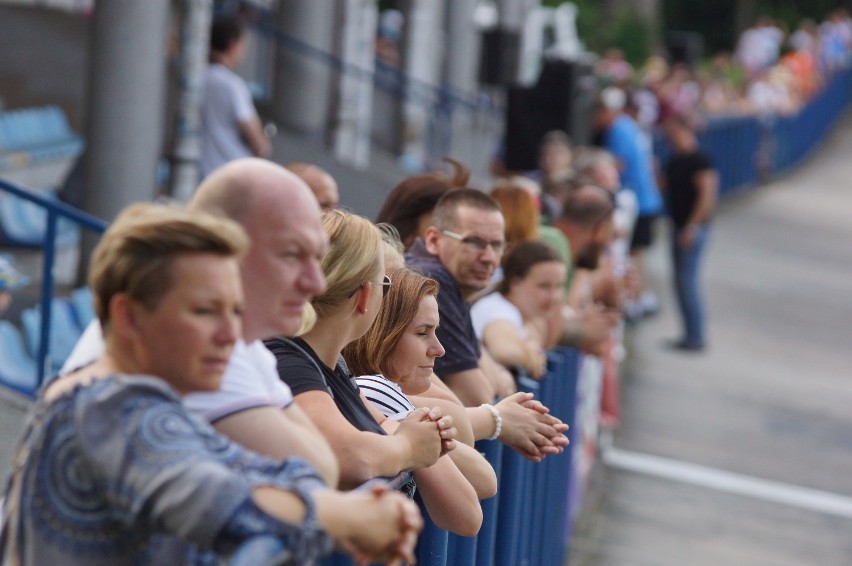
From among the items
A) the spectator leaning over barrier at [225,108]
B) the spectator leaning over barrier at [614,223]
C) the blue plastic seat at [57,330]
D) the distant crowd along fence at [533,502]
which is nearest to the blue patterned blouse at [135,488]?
the distant crowd along fence at [533,502]

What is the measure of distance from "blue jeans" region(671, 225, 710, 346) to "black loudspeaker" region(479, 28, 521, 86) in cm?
413

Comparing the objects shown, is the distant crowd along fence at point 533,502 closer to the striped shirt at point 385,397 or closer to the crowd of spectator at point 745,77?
the striped shirt at point 385,397

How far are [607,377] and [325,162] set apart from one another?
5114mm

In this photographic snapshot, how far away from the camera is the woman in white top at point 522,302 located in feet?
17.2

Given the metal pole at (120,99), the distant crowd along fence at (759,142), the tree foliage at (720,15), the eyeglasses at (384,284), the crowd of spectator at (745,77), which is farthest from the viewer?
the tree foliage at (720,15)

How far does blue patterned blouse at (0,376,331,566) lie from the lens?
221 centimetres

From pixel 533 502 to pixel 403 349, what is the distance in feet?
6.39

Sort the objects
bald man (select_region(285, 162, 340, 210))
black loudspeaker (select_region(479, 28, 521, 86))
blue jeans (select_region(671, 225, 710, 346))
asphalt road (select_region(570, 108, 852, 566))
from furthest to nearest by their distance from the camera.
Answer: black loudspeaker (select_region(479, 28, 521, 86))
blue jeans (select_region(671, 225, 710, 346))
asphalt road (select_region(570, 108, 852, 566))
bald man (select_region(285, 162, 340, 210))

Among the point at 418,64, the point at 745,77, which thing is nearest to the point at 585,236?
the point at 418,64

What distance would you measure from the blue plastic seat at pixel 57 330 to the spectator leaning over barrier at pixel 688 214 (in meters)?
8.05

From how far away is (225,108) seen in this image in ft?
30.7

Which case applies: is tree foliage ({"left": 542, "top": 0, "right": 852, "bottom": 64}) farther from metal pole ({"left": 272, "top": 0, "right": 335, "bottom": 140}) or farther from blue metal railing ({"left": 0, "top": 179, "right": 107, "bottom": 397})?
blue metal railing ({"left": 0, "top": 179, "right": 107, "bottom": 397})

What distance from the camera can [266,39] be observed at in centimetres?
1507

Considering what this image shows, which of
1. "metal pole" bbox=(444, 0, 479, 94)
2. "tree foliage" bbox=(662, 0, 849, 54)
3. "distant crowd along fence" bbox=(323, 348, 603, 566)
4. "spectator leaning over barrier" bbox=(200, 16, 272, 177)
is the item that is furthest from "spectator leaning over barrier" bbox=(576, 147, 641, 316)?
"tree foliage" bbox=(662, 0, 849, 54)
